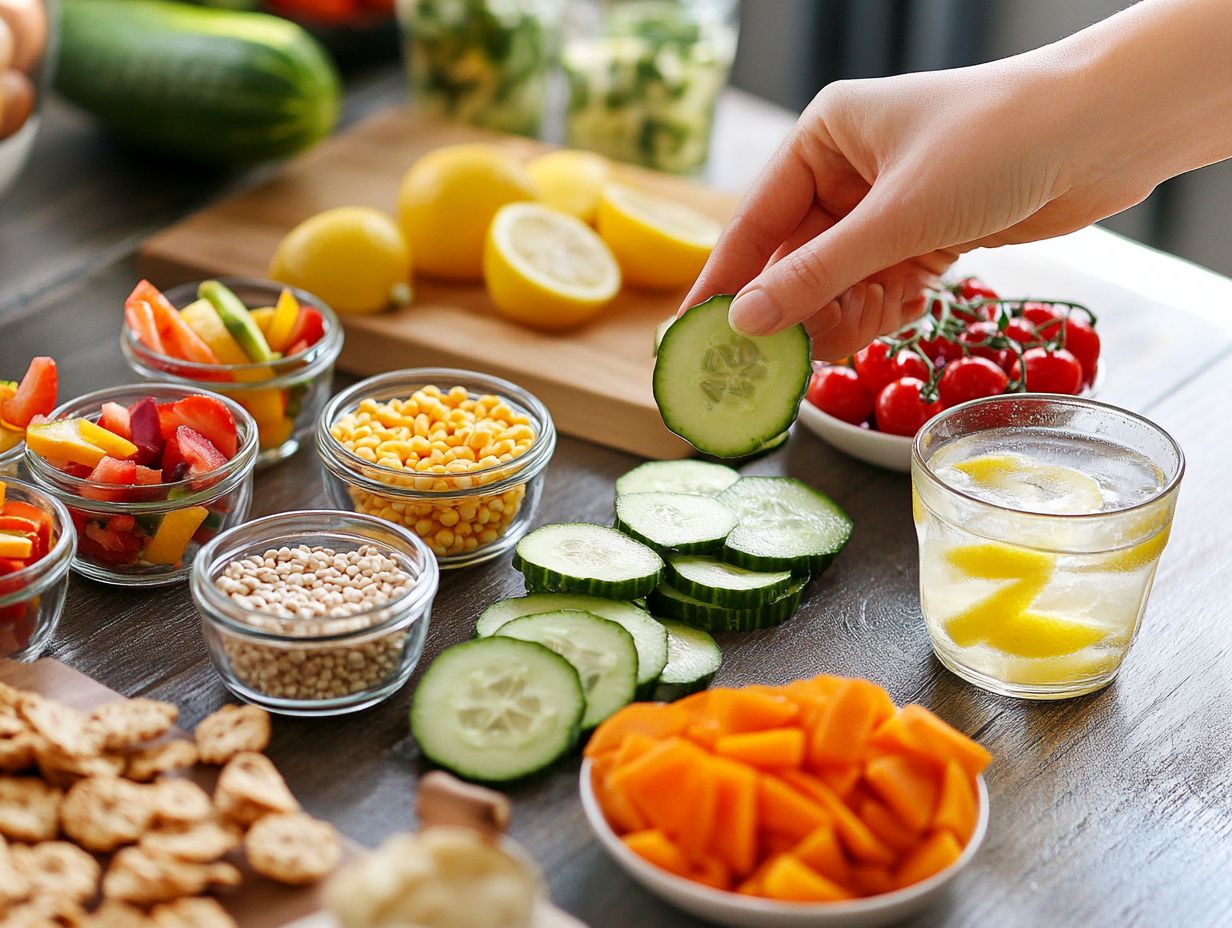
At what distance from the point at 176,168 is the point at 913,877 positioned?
7.56ft

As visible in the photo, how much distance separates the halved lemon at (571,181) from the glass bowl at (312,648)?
112 centimetres

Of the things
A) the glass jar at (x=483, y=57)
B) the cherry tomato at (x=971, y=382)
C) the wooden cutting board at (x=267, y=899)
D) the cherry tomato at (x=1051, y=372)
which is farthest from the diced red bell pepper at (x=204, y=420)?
the glass jar at (x=483, y=57)

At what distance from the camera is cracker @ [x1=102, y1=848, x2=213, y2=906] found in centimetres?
119

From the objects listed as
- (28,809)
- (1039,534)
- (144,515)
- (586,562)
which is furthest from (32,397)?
(1039,534)

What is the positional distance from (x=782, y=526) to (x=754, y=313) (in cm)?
33

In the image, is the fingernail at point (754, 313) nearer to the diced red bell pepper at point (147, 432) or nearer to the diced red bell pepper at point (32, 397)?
the diced red bell pepper at point (147, 432)

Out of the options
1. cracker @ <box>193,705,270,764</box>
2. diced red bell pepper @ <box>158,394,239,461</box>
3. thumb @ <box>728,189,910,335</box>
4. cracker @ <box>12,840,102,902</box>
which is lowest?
cracker @ <box>193,705,270,764</box>

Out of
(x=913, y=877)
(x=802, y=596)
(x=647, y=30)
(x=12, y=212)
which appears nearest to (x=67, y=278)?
(x=12, y=212)

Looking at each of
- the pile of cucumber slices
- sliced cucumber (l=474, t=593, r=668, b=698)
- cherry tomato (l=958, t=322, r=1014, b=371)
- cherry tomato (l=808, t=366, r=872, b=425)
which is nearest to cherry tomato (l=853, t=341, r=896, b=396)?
cherry tomato (l=808, t=366, r=872, b=425)

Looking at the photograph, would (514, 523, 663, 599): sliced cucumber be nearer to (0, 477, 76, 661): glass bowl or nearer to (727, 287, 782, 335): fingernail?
(727, 287, 782, 335): fingernail

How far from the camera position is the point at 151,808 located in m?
1.27

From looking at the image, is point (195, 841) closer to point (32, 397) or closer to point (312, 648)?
point (312, 648)

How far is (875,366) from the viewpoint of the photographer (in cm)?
197

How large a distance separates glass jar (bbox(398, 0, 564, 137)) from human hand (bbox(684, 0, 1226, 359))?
131 centimetres
